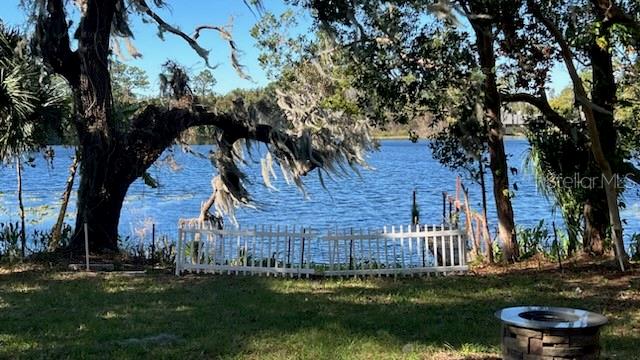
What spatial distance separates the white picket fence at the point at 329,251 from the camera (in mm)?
9656

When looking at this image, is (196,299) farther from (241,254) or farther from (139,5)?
(139,5)

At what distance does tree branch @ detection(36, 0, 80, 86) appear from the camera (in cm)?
1109

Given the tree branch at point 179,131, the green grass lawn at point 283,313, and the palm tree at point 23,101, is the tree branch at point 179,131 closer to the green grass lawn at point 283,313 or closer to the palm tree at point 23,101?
the palm tree at point 23,101

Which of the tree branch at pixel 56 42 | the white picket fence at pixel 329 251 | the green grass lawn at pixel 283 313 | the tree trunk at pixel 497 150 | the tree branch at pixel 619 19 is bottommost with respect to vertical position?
the green grass lawn at pixel 283 313

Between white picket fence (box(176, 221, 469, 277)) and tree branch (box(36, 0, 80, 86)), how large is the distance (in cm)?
386

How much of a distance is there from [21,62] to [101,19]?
1535mm

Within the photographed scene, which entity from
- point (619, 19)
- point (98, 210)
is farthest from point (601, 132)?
point (98, 210)

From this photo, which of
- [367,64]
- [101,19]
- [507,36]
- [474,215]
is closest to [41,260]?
[101,19]

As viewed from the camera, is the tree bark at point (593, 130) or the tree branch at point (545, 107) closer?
the tree bark at point (593, 130)

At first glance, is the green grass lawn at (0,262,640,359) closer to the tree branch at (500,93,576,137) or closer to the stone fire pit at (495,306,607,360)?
the stone fire pit at (495,306,607,360)

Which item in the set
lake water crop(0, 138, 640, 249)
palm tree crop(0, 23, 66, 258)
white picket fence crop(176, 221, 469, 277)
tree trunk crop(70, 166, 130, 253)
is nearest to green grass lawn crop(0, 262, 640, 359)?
white picket fence crop(176, 221, 469, 277)

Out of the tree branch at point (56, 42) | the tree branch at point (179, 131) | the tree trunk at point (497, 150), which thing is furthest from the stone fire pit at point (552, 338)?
the tree branch at point (56, 42)

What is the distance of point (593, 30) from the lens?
6.59m

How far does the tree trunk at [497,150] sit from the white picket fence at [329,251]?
3.44 feet
